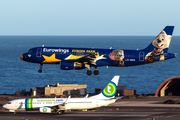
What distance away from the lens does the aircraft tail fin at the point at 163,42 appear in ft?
279

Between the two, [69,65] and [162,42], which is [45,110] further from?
[162,42]

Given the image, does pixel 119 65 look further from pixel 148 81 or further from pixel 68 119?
pixel 148 81

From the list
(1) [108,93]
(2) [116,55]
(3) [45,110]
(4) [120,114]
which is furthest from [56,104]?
(2) [116,55]

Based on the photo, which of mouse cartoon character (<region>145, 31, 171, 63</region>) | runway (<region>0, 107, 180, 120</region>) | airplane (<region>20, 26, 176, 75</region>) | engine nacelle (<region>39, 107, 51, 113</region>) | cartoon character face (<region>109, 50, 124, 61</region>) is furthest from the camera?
mouse cartoon character (<region>145, 31, 171, 63</region>)

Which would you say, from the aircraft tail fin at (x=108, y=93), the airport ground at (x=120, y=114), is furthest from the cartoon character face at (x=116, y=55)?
the airport ground at (x=120, y=114)

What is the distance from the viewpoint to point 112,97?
76.6 meters

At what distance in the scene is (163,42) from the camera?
86.2 meters

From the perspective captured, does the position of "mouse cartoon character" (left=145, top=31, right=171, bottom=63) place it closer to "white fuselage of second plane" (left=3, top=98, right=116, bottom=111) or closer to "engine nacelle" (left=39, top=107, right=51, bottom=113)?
"white fuselage of second plane" (left=3, top=98, right=116, bottom=111)

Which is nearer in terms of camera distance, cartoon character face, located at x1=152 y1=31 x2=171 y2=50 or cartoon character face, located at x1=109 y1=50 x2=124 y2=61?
cartoon character face, located at x1=109 y1=50 x2=124 y2=61

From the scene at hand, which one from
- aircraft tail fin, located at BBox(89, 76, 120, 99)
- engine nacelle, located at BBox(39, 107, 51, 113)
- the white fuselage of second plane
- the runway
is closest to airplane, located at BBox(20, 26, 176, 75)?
aircraft tail fin, located at BBox(89, 76, 120, 99)

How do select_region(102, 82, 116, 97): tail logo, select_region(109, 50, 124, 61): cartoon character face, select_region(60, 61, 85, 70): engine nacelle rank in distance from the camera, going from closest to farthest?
select_region(60, 61, 85, 70): engine nacelle → select_region(102, 82, 116, 97): tail logo → select_region(109, 50, 124, 61): cartoon character face

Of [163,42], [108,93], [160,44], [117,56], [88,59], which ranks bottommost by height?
[108,93]

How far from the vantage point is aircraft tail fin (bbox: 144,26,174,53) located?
279ft

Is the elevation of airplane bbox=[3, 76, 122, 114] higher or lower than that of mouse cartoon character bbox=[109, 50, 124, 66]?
lower
